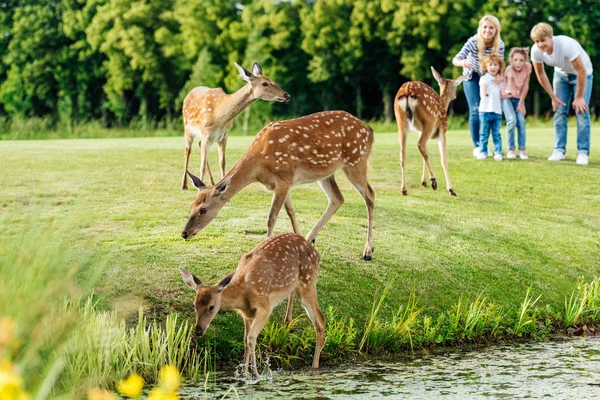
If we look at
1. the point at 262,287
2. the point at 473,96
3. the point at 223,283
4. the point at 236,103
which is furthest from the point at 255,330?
the point at 473,96

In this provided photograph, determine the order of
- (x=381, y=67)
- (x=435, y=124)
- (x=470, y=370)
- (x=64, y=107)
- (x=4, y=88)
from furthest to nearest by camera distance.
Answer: (x=64, y=107) → (x=4, y=88) → (x=381, y=67) → (x=435, y=124) → (x=470, y=370)

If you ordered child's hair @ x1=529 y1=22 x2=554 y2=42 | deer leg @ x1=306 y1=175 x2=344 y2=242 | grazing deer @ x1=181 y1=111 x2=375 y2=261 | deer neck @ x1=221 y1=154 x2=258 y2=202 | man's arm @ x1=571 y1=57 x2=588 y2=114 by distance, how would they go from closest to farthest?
grazing deer @ x1=181 y1=111 x2=375 y2=261 < deer neck @ x1=221 y1=154 x2=258 y2=202 < deer leg @ x1=306 y1=175 x2=344 y2=242 < child's hair @ x1=529 y1=22 x2=554 y2=42 < man's arm @ x1=571 y1=57 x2=588 y2=114

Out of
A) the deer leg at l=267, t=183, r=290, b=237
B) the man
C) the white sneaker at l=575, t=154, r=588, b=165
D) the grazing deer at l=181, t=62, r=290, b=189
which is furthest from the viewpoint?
the white sneaker at l=575, t=154, r=588, b=165

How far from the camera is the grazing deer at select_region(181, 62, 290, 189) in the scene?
11.7m

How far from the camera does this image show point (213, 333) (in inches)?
315

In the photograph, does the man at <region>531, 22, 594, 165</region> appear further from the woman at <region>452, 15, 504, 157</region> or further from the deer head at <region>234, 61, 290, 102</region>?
the deer head at <region>234, 61, 290, 102</region>

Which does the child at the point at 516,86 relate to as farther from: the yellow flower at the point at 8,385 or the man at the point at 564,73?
the yellow flower at the point at 8,385

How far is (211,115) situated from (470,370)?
576 centimetres

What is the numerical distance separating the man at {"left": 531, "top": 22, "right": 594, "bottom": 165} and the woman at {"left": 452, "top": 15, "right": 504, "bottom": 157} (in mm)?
642

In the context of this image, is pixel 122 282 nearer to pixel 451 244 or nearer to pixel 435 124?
pixel 451 244

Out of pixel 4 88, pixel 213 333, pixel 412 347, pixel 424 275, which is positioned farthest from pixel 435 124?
pixel 4 88

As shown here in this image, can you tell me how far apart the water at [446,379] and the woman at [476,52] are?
8143 millimetres

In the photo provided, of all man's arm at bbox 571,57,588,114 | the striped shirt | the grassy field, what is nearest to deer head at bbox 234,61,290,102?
the grassy field

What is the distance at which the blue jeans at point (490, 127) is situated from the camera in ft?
56.0
